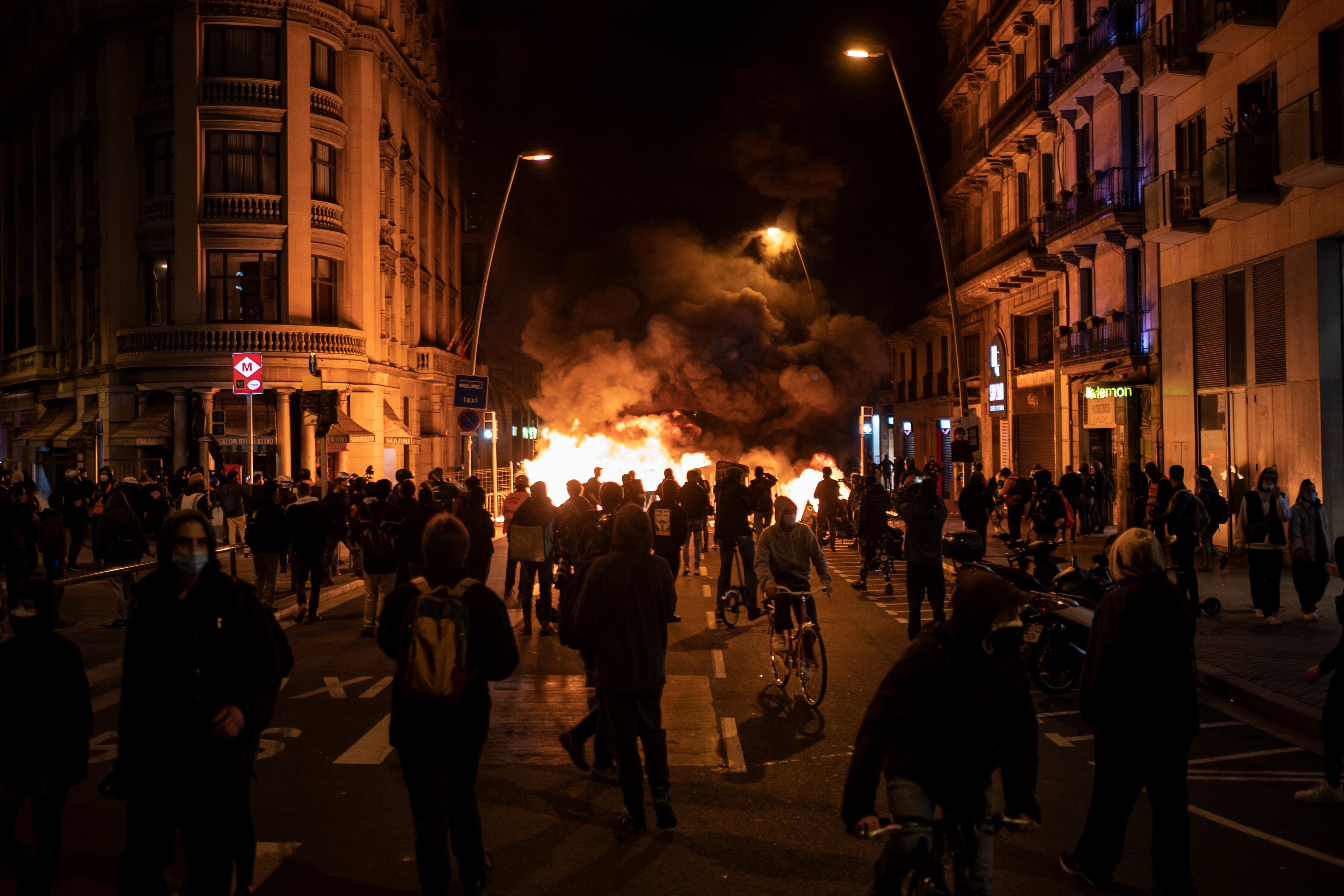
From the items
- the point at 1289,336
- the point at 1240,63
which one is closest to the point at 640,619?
the point at 1289,336

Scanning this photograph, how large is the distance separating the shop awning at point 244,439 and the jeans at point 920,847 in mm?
29831

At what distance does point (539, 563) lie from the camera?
1234 cm

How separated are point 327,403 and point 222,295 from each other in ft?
50.2

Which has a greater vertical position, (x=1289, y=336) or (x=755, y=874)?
(x=1289, y=336)

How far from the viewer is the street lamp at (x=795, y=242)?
33.8m

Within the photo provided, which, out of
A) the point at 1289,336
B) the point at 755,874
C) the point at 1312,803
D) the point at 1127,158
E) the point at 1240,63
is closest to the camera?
the point at 755,874

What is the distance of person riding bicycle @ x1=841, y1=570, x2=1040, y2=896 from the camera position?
3.63 meters

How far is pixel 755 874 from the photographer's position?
5.11 m

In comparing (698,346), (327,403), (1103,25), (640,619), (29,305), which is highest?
(1103,25)

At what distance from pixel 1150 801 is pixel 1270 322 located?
53.4 feet

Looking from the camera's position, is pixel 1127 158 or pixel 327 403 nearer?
pixel 327 403

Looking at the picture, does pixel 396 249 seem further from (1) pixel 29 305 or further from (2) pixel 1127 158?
(2) pixel 1127 158

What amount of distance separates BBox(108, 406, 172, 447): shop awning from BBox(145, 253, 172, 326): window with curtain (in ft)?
8.83

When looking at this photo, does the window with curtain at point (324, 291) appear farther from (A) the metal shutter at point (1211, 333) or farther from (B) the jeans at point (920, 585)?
(B) the jeans at point (920, 585)
